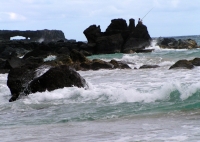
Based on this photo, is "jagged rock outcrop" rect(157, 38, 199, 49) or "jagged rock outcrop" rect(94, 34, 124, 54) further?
"jagged rock outcrop" rect(157, 38, 199, 49)

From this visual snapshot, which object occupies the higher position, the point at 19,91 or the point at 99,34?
the point at 99,34

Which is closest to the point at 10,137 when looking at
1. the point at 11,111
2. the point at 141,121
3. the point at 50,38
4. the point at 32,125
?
the point at 32,125

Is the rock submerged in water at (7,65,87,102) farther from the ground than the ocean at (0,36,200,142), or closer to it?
farther from the ground

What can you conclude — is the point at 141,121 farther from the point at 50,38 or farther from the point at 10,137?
the point at 50,38

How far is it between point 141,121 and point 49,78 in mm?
4823

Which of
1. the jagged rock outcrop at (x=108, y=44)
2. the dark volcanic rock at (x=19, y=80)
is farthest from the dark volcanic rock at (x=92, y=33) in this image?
the dark volcanic rock at (x=19, y=80)

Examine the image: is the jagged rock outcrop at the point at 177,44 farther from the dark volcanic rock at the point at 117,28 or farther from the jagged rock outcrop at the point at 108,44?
the jagged rock outcrop at the point at 108,44

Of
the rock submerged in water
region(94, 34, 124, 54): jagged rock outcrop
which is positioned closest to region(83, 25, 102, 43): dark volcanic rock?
region(94, 34, 124, 54): jagged rock outcrop

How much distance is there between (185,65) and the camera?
19.5m

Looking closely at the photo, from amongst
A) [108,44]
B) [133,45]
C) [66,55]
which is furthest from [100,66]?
[133,45]

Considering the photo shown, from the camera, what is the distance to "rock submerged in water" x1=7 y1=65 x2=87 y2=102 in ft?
38.7

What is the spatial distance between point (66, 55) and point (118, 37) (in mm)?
15228

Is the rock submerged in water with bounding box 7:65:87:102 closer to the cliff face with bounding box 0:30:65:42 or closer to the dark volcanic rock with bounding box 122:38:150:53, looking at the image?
the dark volcanic rock with bounding box 122:38:150:53

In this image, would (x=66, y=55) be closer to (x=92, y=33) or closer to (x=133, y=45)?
(x=133, y=45)
